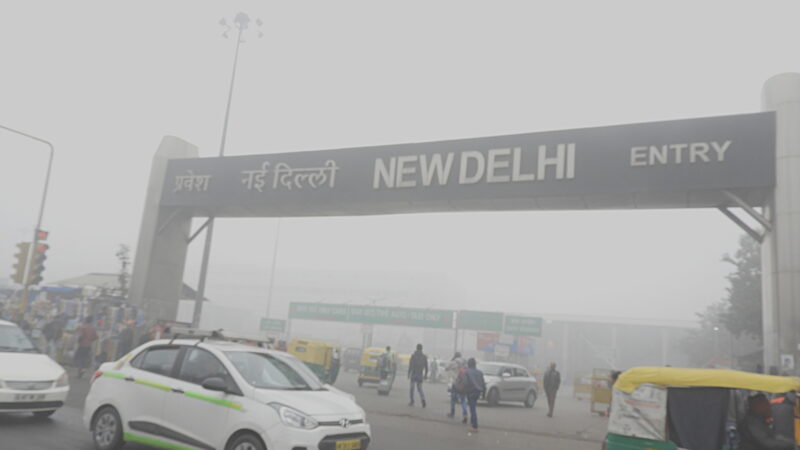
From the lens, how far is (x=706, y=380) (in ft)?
21.6

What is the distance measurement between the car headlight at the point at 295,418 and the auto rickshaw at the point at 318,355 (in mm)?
16027

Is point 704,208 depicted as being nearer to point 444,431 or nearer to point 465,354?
point 444,431

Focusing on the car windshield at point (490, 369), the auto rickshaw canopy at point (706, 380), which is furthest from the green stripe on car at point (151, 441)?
the car windshield at point (490, 369)

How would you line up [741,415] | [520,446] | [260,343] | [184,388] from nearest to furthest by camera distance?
[741,415] → [184,388] → [260,343] → [520,446]

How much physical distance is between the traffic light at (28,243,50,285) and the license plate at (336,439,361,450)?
622 inches

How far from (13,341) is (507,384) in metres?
15.9

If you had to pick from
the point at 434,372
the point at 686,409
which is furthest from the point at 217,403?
the point at 434,372

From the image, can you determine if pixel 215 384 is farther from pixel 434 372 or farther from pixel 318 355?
pixel 434 372

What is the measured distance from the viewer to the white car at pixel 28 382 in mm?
8977

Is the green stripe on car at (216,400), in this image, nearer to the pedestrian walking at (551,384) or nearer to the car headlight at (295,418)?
the car headlight at (295,418)

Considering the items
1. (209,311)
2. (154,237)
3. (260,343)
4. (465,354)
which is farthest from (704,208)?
(209,311)

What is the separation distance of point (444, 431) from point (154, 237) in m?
13.0

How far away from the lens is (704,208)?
1528 centimetres

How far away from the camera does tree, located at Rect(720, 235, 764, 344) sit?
121 ft
